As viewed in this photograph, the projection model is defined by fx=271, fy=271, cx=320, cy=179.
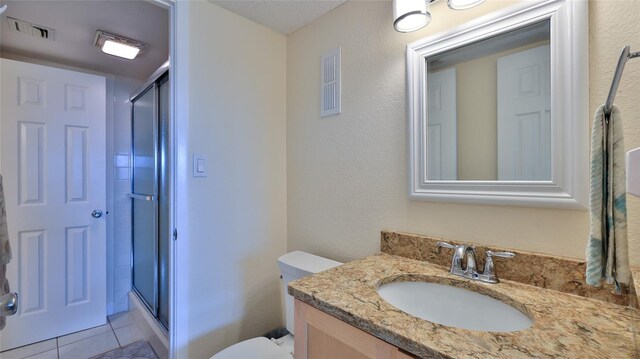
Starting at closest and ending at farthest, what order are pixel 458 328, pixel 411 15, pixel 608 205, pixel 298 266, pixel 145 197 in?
pixel 608 205
pixel 458 328
pixel 411 15
pixel 298 266
pixel 145 197

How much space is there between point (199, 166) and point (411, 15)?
3.80 ft

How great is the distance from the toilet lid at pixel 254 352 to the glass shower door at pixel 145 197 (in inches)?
41.5

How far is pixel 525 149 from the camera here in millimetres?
→ 876

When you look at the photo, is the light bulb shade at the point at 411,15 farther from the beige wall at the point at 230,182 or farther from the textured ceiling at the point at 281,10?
the beige wall at the point at 230,182

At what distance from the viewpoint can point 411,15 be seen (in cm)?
101

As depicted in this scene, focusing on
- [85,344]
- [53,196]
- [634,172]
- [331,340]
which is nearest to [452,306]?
[331,340]

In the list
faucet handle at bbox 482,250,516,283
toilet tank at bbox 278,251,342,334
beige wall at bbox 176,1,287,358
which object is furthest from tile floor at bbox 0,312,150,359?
faucet handle at bbox 482,250,516,283

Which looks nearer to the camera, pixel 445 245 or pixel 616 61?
pixel 616 61

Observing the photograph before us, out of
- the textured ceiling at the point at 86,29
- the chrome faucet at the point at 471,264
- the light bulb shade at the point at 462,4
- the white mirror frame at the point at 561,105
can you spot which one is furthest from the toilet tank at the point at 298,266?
the textured ceiling at the point at 86,29

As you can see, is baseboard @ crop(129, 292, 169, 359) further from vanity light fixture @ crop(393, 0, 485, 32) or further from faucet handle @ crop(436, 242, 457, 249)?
vanity light fixture @ crop(393, 0, 485, 32)

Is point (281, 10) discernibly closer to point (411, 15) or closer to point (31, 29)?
point (411, 15)

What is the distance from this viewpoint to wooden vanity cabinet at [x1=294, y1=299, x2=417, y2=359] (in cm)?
64

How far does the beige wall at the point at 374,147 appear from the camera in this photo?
755 mm

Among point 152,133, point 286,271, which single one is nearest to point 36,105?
point 152,133
